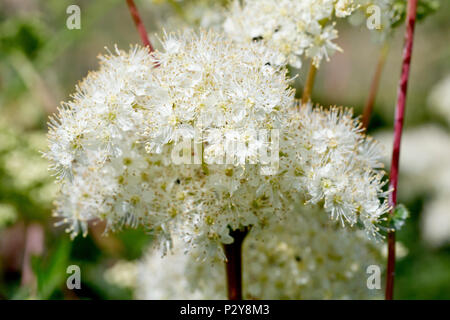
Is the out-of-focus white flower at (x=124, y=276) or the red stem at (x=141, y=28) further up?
the red stem at (x=141, y=28)

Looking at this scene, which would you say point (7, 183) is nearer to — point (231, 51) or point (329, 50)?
point (231, 51)

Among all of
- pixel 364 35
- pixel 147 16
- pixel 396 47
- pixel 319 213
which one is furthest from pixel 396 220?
pixel 364 35

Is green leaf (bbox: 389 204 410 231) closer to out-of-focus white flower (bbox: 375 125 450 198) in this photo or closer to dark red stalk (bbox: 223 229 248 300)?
dark red stalk (bbox: 223 229 248 300)

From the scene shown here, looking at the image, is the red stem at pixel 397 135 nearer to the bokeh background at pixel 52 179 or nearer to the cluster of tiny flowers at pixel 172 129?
the bokeh background at pixel 52 179

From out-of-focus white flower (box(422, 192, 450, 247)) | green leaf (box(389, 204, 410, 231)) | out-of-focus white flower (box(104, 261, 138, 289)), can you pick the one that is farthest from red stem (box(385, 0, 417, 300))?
out-of-focus white flower (box(422, 192, 450, 247))

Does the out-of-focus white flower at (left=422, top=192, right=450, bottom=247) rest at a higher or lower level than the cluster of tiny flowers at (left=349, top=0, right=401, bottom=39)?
lower

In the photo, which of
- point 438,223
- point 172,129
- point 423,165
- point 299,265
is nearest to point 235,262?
point 299,265

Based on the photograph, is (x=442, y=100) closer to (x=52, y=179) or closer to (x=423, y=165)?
(x=423, y=165)

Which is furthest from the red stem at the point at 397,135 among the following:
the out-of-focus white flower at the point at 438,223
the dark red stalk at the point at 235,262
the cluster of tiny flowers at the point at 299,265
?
the out-of-focus white flower at the point at 438,223

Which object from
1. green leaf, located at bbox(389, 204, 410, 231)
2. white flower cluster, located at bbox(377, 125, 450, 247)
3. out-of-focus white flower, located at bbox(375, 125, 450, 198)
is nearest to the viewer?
green leaf, located at bbox(389, 204, 410, 231)
